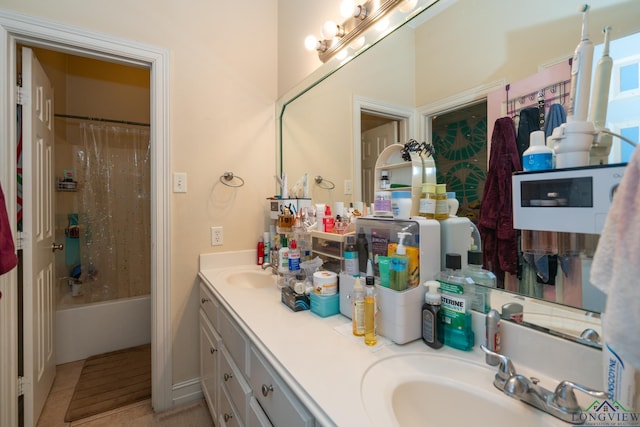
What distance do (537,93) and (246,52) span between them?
66.9 inches

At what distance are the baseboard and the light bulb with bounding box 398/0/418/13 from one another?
214 cm

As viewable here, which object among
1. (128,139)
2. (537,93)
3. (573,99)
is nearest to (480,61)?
(537,93)

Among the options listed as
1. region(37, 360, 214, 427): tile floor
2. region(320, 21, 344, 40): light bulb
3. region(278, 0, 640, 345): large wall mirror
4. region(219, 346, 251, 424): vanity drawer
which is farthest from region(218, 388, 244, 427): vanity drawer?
region(320, 21, 344, 40): light bulb

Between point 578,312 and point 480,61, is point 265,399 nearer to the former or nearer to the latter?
point 578,312

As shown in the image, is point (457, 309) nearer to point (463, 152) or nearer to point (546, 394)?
point (546, 394)

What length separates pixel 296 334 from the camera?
86 centimetres

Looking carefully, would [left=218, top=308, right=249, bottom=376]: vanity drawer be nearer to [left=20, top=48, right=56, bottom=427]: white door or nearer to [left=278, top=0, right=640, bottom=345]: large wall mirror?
[left=278, top=0, right=640, bottom=345]: large wall mirror

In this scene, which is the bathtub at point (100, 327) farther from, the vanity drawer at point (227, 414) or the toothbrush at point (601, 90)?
the toothbrush at point (601, 90)

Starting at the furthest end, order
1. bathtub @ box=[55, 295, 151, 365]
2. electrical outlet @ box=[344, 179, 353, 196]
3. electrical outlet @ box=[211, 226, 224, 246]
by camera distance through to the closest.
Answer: bathtub @ box=[55, 295, 151, 365]
electrical outlet @ box=[211, 226, 224, 246]
electrical outlet @ box=[344, 179, 353, 196]

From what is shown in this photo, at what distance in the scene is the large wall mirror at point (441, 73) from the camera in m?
0.67

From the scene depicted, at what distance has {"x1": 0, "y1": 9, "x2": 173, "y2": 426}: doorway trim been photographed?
1.29 m

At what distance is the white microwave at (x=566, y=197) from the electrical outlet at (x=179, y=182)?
1582 millimetres

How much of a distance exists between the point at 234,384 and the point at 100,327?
1.81 m

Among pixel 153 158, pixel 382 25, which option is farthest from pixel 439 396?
pixel 153 158
